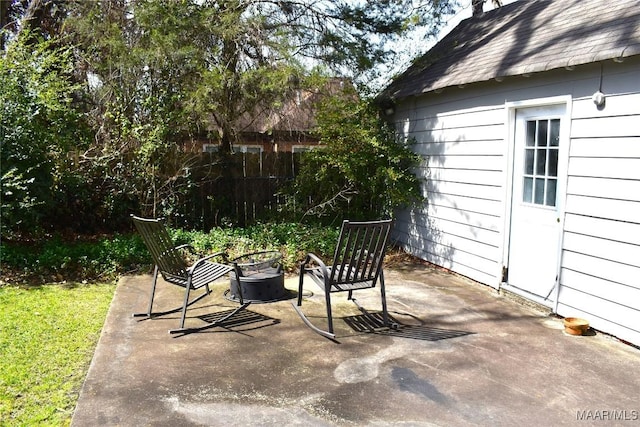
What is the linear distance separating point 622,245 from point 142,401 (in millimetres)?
3921

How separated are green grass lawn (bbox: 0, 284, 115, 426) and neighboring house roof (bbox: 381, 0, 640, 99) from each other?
4.82 metres

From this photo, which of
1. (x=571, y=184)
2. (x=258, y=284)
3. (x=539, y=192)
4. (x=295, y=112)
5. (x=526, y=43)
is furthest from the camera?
(x=295, y=112)

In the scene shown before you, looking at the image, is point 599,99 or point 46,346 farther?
point 599,99

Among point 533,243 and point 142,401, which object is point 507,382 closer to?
point 533,243

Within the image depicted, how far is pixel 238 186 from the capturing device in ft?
27.4

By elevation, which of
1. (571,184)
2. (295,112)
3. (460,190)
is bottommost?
(460,190)

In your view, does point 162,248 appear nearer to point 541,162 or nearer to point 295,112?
point 541,162

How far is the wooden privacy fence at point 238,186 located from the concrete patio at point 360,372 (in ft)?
10.8

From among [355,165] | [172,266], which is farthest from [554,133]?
[172,266]

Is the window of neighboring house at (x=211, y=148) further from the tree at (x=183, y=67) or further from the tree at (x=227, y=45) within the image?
the tree at (x=227, y=45)

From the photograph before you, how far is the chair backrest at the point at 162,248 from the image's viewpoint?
430 cm

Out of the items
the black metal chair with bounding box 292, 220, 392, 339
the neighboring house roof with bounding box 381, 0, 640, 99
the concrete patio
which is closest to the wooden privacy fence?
the neighboring house roof with bounding box 381, 0, 640, 99

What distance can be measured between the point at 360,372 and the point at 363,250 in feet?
3.77

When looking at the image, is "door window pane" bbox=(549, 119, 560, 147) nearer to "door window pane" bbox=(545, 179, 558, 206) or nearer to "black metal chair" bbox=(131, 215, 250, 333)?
"door window pane" bbox=(545, 179, 558, 206)
